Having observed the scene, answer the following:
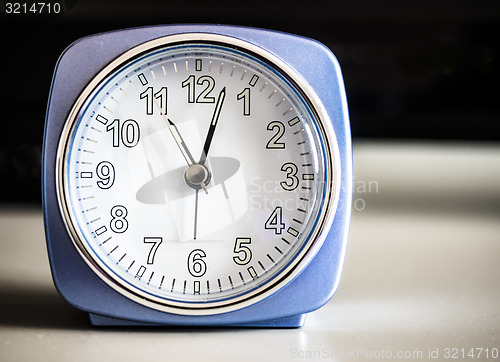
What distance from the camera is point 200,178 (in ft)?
3.02

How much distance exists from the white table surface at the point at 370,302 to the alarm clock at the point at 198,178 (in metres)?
0.05

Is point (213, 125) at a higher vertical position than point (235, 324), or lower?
higher

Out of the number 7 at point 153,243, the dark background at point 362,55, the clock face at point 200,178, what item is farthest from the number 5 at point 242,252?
the dark background at point 362,55

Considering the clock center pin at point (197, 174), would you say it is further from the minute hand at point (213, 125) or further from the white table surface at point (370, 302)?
the white table surface at point (370, 302)

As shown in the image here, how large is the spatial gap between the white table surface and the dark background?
29cm

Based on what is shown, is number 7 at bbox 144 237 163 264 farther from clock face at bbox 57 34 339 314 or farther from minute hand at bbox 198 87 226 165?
minute hand at bbox 198 87 226 165

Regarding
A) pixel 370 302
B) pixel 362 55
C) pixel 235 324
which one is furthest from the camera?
pixel 362 55

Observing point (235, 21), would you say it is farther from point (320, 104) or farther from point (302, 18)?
point (320, 104)

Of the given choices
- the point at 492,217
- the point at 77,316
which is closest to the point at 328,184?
the point at 77,316

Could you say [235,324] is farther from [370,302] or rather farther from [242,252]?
[370,302]

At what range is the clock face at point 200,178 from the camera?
2.98 ft

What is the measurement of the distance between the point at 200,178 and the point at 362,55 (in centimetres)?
132

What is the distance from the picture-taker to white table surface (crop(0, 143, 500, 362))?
86 cm

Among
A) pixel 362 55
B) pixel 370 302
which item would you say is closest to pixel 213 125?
pixel 370 302
